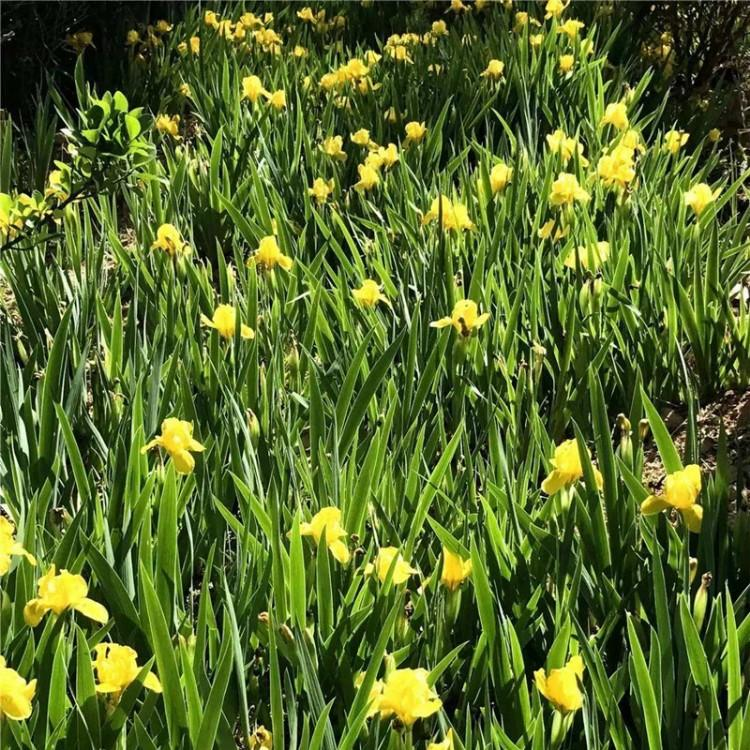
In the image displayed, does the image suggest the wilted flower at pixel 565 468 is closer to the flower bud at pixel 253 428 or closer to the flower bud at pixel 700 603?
the flower bud at pixel 700 603

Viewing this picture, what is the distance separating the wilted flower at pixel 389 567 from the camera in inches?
50.3

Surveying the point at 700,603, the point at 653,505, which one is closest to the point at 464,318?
the point at 653,505

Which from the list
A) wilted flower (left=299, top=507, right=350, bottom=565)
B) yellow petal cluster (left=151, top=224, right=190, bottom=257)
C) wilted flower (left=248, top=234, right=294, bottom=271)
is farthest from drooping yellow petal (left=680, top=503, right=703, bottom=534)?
yellow petal cluster (left=151, top=224, right=190, bottom=257)

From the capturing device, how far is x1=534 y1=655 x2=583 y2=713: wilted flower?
1.11 meters

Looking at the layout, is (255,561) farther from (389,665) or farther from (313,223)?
(313,223)

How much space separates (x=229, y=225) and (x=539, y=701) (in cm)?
185

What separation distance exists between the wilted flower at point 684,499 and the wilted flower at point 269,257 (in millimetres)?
1044

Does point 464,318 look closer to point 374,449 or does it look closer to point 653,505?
point 374,449

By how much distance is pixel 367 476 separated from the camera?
1.48m

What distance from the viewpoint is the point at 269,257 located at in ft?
6.89

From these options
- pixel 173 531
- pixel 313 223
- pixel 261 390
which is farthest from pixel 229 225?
pixel 173 531

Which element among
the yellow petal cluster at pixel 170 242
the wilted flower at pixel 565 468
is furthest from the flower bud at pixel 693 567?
the yellow petal cluster at pixel 170 242

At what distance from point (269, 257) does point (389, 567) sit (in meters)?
0.99

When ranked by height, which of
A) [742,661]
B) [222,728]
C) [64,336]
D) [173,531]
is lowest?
[742,661]
